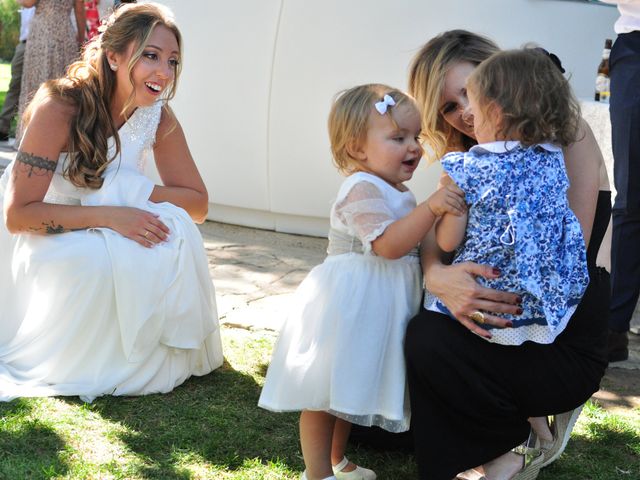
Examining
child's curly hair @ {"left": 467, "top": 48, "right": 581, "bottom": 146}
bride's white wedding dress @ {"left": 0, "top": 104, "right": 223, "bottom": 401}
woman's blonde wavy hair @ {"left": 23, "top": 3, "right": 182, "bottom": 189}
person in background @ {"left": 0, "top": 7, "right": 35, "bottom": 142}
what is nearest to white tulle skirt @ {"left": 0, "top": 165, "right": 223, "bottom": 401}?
bride's white wedding dress @ {"left": 0, "top": 104, "right": 223, "bottom": 401}

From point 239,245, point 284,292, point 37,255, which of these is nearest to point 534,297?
point 37,255

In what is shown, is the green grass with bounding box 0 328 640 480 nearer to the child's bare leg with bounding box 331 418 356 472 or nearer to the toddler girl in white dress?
the child's bare leg with bounding box 331 418 356 472

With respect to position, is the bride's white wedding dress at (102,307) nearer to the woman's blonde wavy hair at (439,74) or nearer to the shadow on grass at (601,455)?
the woman's blonde wavy hair at (439,74)

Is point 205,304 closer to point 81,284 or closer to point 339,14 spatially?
point 81,284

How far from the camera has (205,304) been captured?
11.5ft

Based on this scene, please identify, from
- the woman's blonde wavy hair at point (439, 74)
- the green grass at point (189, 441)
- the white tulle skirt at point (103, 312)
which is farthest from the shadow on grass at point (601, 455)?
the white tulle skirt at point (103, 312)

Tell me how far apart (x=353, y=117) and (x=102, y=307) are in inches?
47.6

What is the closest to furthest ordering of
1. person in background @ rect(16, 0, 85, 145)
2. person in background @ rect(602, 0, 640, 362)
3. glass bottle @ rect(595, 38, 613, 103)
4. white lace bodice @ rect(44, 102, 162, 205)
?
white lace bodice @ rect(44, 102, 162, 205) → person in background @ rect(602, 0, 640, 362) → glass bottle @ rect(595, 38, 613, 103) → person in background @ rect(16, 0, 85, 145)

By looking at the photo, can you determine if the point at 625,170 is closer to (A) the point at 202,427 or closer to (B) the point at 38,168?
(A) the point at 202,427

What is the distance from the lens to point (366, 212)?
261cm

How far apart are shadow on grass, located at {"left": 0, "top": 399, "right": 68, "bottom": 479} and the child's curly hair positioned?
1.55 m

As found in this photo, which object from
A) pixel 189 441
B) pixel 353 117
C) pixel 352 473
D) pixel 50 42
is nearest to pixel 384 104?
pixel 353 117

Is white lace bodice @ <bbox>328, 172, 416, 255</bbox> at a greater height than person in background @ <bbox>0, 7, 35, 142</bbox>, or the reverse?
white lace bodice @ <bbox>328, 172, 416, 255</bbox>

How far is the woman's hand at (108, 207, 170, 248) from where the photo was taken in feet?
11.0
